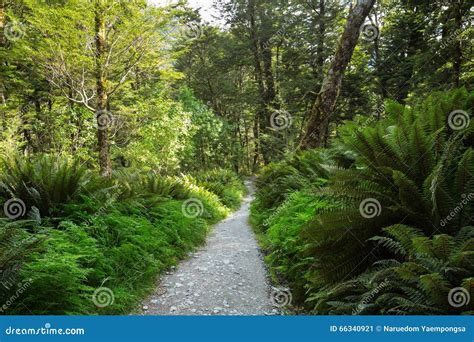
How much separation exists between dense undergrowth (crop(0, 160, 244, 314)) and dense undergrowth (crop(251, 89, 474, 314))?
6.80ft

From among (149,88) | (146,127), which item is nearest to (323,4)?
(149,88)

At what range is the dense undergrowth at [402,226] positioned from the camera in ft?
7.41

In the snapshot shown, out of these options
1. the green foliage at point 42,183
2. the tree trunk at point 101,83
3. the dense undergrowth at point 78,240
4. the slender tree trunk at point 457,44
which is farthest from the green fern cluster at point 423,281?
the slender tree trunk at point 457,44

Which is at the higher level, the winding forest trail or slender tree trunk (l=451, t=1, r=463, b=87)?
slender tree trunk (l=451, t=1, r=463, b=87)

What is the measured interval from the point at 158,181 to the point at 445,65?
8707 mm

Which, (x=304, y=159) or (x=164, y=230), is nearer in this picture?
(x=164, y=230)

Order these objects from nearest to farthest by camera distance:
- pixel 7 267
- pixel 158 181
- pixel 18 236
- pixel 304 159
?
pixel 7 267, pixel 18 236, pixel 304 159, pixel 158 181

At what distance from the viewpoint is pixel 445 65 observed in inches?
371

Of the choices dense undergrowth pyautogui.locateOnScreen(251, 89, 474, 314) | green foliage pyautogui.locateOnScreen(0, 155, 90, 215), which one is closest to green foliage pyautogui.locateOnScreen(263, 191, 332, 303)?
dense undergrowth pyautogui.locateOnScreen(251, 89, 474, 314)

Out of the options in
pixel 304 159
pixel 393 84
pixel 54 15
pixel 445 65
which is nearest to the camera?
pixel 304 159

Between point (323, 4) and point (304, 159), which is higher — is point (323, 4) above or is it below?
above

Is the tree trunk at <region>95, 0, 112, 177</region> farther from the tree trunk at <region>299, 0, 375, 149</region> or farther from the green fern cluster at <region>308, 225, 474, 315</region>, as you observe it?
the green fern cluster at <region>308, 225, 474, 315</region>

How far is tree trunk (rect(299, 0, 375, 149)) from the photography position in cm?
657
